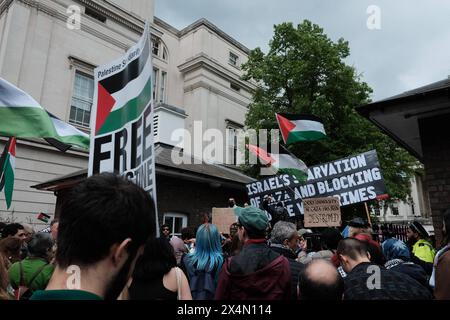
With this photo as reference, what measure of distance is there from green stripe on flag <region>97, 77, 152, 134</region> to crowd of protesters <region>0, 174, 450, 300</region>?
1.22m

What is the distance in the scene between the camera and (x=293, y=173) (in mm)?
8906

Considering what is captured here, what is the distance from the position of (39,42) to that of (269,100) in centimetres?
1158

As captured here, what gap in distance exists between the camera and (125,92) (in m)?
3.37

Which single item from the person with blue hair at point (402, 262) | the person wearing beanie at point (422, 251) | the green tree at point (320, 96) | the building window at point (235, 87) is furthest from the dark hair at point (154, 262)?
the building window at point (235, 87)

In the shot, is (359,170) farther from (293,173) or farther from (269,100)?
(269,100)

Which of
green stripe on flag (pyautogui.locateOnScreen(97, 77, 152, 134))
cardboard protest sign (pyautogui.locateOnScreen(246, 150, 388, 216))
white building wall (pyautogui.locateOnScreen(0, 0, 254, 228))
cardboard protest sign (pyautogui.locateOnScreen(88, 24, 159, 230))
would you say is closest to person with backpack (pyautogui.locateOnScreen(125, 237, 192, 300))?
cardboard protest sign (pyautogui.locateOnScreen(88, 24, 159, 230))

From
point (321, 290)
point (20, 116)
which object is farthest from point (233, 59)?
point (321, 290)

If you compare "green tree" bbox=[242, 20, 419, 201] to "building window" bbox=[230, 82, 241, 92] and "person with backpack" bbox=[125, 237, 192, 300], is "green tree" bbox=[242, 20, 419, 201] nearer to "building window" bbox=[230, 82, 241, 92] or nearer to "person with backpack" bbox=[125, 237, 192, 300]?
"building window" bbox=[230, 82, 241, 92]

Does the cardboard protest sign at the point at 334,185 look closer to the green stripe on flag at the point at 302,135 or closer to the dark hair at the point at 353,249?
the green stripe on flag at the point at 302,135

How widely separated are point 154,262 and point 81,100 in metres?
16.0

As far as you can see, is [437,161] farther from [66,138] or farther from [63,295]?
[63,295]

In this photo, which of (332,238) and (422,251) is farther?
(422,251)

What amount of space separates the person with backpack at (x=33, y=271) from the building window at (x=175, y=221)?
7599mm
